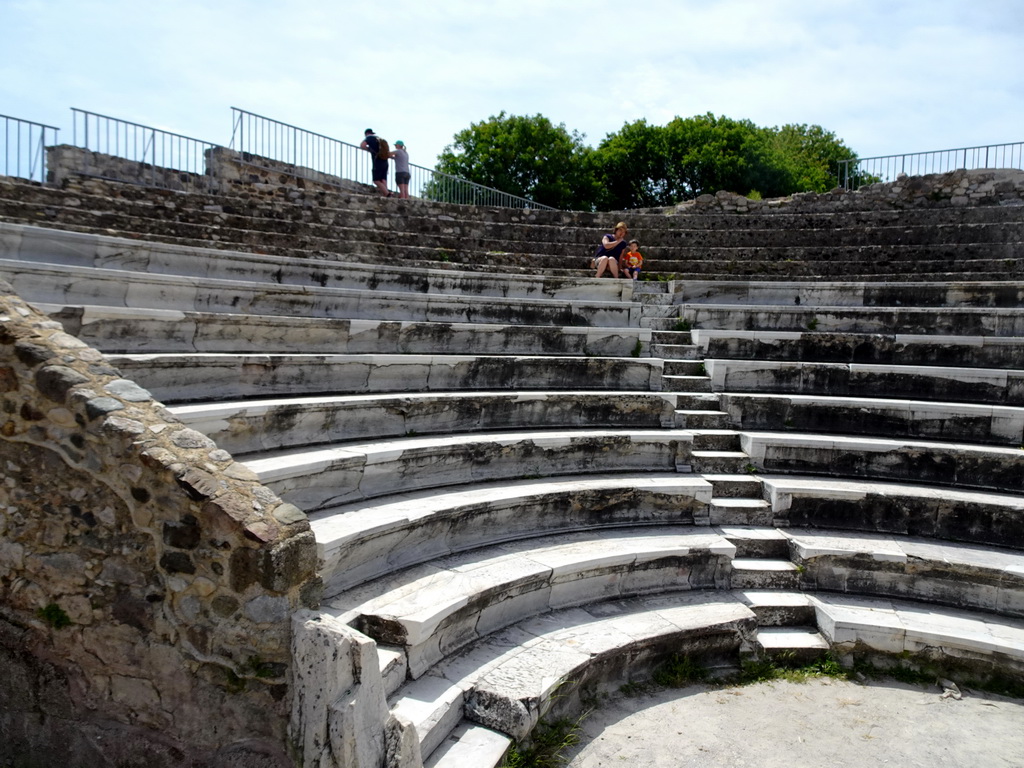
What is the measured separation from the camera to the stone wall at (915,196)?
1051 centimetres

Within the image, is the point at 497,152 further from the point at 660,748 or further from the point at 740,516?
the point at 660,748

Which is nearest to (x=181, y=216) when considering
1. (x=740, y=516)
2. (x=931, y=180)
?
(x=740, y=516)

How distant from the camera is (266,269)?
21.1ft

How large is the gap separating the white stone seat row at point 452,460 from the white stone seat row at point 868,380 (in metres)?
1.08

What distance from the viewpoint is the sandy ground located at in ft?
11.4

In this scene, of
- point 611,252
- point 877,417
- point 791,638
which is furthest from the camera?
point 611,252

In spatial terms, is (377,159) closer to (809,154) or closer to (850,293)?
(850,293)

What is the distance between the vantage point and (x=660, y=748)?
137 inches

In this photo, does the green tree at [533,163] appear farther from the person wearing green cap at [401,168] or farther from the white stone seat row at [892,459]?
the white stone seat row at [892,459]

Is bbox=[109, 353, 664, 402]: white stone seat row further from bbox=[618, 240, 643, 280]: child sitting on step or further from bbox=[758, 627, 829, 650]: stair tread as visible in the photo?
bbox=[758, 627, 829, 650]: stair tread

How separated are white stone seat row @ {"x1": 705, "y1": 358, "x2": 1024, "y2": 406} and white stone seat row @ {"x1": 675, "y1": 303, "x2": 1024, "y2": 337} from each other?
0.72 m

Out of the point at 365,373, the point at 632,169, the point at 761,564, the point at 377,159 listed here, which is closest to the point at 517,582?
the point at 761,564

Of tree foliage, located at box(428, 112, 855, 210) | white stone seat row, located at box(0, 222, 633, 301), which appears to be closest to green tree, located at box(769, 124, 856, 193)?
tree foliage, located at box(428, 112, 855, 210)

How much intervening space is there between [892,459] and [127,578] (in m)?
5.63
